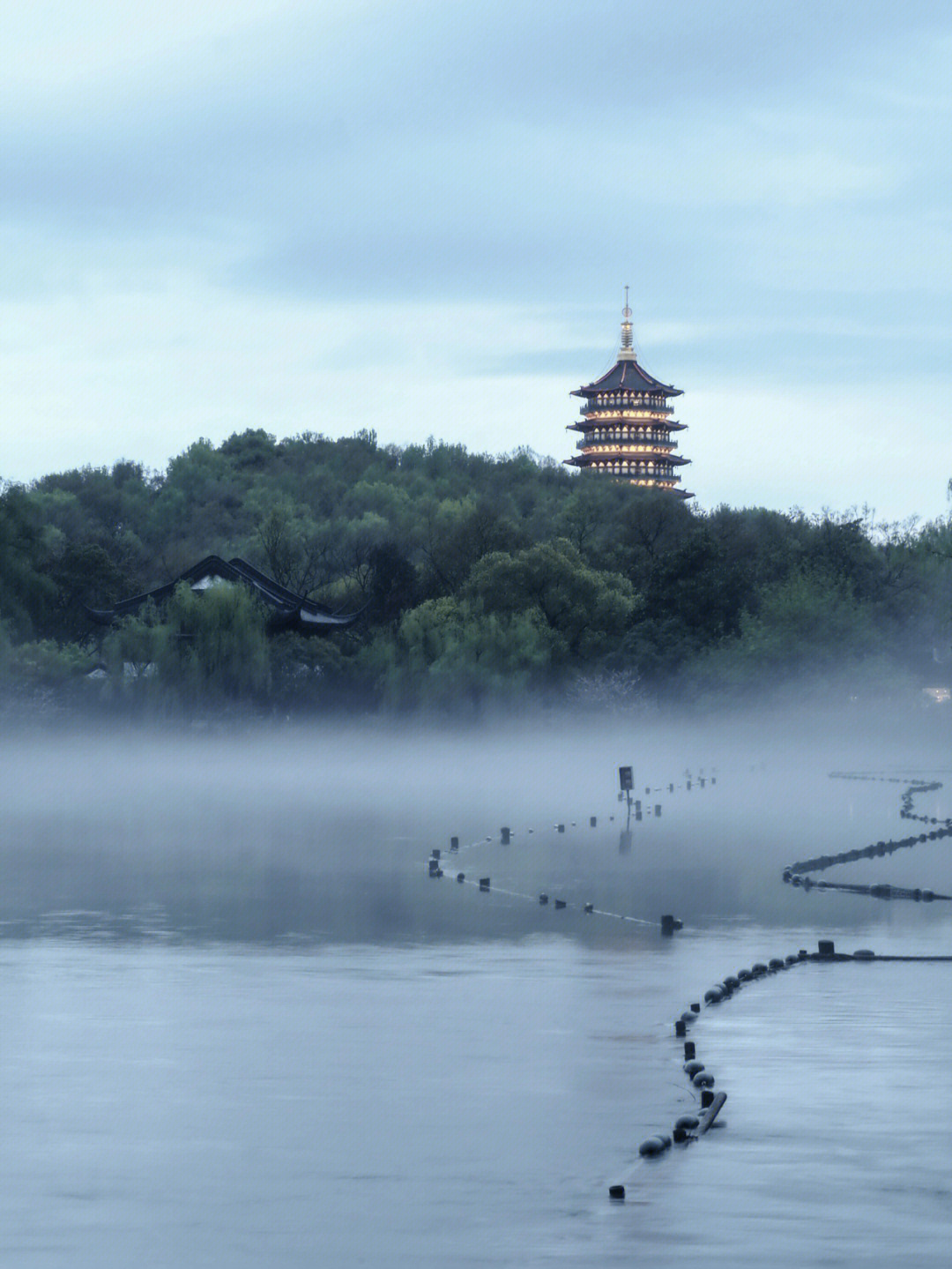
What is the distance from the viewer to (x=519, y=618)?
6712 centimetres

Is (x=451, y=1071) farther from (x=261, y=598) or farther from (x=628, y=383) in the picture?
(x=628, y=383)

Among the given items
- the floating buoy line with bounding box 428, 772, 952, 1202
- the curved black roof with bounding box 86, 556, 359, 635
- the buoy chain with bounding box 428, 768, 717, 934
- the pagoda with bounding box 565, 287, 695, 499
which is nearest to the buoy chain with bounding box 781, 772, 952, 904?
the floating buoy line with bounding box 428, 772, 952, 1202

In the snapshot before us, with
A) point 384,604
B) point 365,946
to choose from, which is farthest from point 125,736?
point 365,946

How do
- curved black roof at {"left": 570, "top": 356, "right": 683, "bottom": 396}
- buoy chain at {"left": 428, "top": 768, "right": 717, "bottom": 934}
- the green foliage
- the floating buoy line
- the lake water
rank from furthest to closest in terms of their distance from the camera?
curved black roof at {"left": 570, "top": 356, "right": 683, "bottom": 396}, the green foliage, buoy chain at {"left": 428, "top": 768, "right": 717, "bottom": 934}, the floating buoy line, the lake water

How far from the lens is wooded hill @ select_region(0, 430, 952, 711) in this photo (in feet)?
208

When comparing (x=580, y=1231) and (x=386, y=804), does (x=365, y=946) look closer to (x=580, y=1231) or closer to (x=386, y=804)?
(x=580, y=1231)

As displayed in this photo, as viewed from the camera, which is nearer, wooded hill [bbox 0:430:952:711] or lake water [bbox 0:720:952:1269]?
lake water [bbox 0:720:952:1269]

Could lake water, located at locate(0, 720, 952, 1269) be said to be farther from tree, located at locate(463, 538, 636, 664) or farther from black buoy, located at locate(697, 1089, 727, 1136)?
tree, located at locate(463, 538, 636, 664)

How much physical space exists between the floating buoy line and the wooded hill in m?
25.5

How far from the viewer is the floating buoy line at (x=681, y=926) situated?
10117 millimetres

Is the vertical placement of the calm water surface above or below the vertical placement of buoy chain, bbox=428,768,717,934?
below

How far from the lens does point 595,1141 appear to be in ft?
33.4

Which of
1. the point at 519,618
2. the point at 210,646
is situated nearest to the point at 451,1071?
the point at 210,646

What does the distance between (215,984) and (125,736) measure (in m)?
47.6
